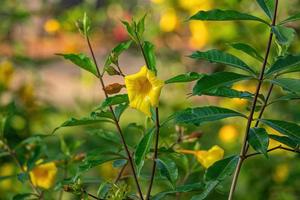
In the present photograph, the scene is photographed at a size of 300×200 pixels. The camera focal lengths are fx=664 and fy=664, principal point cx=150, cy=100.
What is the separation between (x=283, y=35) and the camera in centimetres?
98

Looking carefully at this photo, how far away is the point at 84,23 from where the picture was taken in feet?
3.67

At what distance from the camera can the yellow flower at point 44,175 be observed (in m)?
1.41

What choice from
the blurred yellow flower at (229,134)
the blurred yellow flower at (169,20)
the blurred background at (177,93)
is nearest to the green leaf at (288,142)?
the blurred background at (177,93)

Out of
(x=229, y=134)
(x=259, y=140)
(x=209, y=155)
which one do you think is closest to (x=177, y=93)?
(x=229, y=134)

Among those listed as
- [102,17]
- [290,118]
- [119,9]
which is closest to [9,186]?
[290,118]

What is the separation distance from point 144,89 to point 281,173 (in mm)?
1579

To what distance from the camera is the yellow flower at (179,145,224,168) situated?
4.20ft

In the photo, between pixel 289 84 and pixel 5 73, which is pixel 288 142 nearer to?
pixel 289 84

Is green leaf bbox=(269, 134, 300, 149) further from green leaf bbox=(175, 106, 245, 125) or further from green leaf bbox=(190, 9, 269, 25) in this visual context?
green leaf bbox=(190, 9, 269, 25)

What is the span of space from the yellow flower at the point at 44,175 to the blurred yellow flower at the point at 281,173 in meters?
1.27

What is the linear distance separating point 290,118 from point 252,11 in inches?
20.4

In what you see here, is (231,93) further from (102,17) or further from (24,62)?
(102,17)

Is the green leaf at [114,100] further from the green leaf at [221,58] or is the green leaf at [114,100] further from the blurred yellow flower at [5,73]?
the blurred yellow flower at [5,73]

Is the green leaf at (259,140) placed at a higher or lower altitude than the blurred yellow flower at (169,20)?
lower
